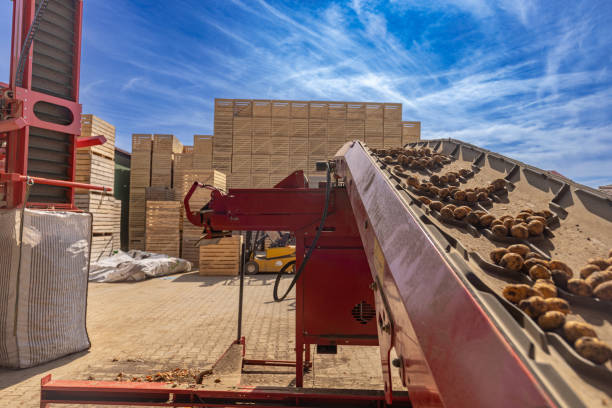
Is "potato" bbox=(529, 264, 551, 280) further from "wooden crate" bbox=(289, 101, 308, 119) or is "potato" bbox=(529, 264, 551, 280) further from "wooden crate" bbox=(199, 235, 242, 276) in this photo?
"wooden crate" bbox=(289, 101, 308, 119)

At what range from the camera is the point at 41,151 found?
4902 mm

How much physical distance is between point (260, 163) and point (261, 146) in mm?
837

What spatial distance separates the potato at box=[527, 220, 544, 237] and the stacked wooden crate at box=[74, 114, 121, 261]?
38.3 feet

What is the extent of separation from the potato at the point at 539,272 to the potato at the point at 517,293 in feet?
0.44

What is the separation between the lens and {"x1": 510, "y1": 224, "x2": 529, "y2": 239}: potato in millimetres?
1271

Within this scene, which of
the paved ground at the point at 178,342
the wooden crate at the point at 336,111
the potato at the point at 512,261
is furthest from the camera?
the wooden crate at the point at 336,111

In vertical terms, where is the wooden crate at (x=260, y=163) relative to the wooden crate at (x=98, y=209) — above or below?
above

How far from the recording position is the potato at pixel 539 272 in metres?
0.97

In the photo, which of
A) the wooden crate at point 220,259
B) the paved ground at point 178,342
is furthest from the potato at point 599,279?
the wooden crate at point 220,259

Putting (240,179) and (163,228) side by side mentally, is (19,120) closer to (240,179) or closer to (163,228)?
(163,228)

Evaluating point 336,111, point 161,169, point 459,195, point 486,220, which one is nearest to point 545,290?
point 486,220

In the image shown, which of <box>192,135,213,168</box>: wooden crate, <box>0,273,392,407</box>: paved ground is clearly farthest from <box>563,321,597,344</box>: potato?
<box>192,135,213,168</box>: wooden crate

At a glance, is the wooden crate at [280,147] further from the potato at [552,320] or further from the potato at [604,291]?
the potato at [552,320]

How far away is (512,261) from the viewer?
1025 mm
